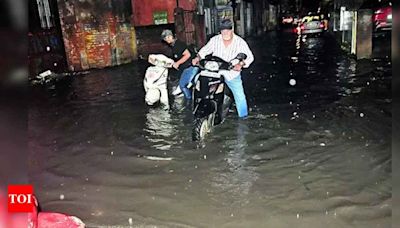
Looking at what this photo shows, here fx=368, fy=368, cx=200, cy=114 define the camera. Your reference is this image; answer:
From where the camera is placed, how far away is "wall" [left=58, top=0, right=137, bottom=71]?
15031mm

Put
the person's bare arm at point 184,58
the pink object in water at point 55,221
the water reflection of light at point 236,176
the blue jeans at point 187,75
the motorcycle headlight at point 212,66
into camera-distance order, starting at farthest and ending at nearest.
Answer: the blue jeans at point 187,75 → the person's bare arm at point 184,58 → the motorcycle headlight at point 212,66 → the water reflection of light at point 236,176 → the pink object in water at point 55,221

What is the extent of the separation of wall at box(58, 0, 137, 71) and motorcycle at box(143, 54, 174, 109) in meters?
7.84

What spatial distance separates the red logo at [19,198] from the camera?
1441 mm

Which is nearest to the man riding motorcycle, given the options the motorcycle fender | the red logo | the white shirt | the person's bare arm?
the white shirt

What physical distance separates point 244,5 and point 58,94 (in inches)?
Answer: 1055

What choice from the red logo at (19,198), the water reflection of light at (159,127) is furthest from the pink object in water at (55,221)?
the water reflection of light at (159,127)

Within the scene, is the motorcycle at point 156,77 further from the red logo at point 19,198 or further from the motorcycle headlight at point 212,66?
the red logo at point 19,198

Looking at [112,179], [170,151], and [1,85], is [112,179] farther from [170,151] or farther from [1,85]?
[1,85]

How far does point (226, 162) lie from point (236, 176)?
0.50 meters

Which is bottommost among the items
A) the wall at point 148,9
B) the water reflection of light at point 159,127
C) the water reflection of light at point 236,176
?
the water reflection of light at point 236,176

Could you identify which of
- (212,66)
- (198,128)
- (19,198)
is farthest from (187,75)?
(19,198)

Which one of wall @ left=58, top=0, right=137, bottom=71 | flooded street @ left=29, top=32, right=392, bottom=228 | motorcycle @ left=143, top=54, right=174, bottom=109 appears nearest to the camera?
flooded street @ left=29, top=32, right=392, bottom=228

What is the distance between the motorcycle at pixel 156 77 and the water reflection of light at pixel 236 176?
315 centimetres

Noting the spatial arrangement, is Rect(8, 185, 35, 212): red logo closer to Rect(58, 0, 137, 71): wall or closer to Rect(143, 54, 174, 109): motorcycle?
Rect(143, 54, 174, 109): motorcycle
